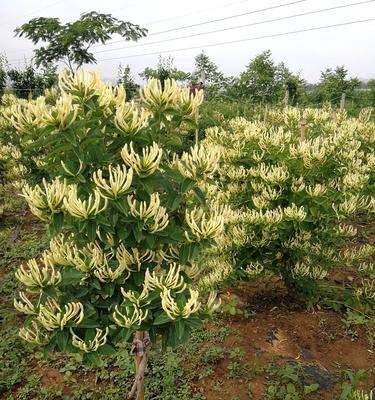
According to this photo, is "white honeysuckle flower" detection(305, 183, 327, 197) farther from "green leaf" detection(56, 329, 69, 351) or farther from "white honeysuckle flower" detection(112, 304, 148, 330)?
"green leaf" detection(56, 329, 69, 351)

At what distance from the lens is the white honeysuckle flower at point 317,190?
304cm

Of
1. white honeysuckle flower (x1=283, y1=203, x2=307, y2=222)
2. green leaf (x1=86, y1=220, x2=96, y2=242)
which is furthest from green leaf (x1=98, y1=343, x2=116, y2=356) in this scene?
white honeysuckle flower (x1=283, y1=203, x2=307, y2=222)

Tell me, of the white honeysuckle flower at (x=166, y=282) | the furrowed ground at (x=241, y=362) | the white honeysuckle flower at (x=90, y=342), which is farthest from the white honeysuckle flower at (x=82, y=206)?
the furrowed ground at (x=241, y=362)

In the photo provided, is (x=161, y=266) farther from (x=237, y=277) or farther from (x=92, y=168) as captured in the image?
(x=237, y=277)

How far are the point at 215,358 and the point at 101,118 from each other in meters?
2.34

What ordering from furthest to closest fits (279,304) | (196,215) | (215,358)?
1. (279,304)
2. (215,358)
3. (196,215)

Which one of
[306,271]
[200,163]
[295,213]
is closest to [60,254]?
[200,163]

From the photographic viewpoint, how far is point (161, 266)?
1914 mm

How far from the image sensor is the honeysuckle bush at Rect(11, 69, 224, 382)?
1.51 meters

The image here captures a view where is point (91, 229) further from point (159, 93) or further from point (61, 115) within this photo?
point (159, 93)

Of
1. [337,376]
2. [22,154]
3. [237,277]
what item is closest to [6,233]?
[22,154]

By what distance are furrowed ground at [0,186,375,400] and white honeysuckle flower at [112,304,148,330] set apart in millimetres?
1602

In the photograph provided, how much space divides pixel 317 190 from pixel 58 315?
7.02 ft

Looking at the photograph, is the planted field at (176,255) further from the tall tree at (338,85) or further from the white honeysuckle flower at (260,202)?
the tall tree at (338,85)
